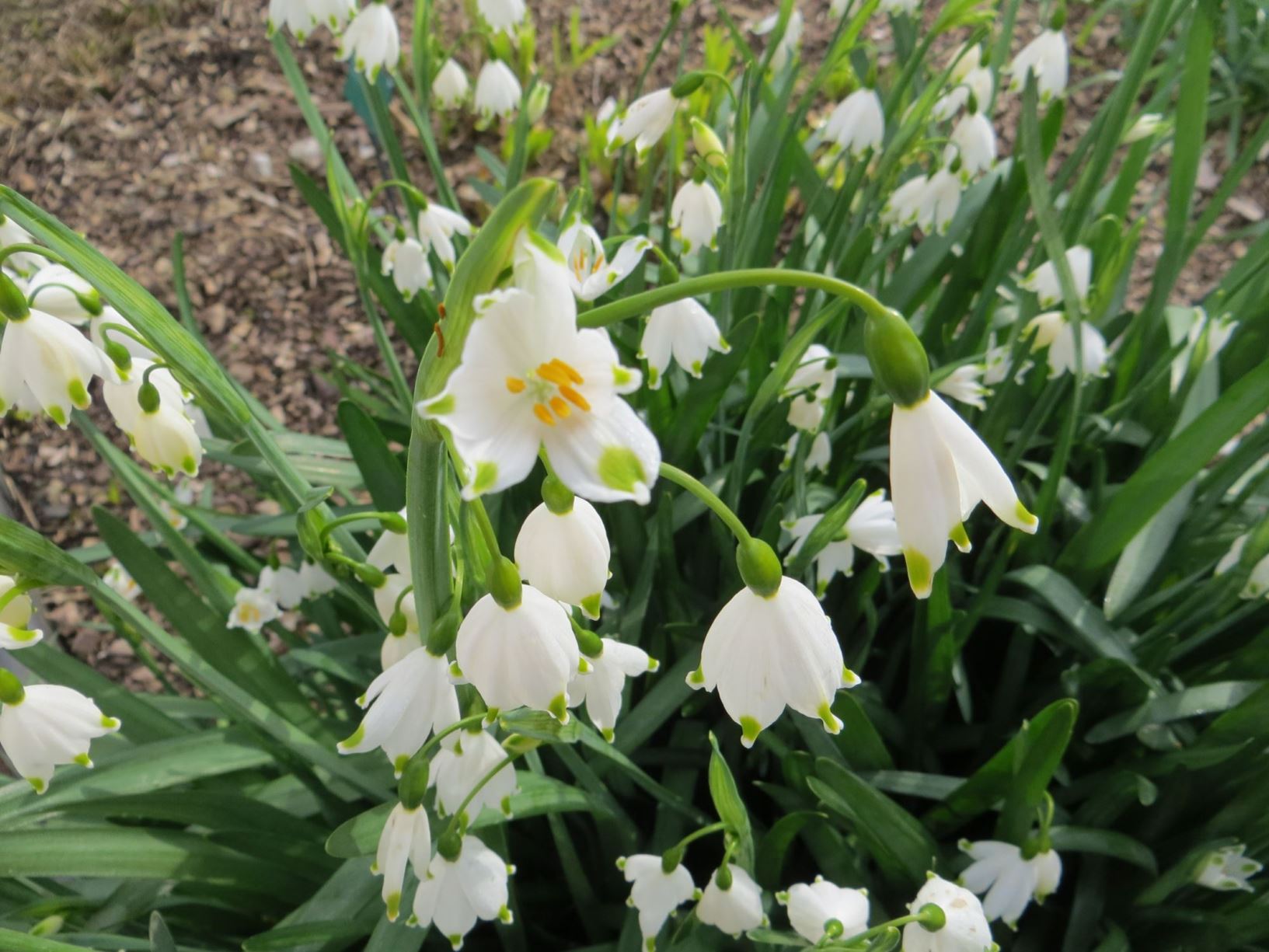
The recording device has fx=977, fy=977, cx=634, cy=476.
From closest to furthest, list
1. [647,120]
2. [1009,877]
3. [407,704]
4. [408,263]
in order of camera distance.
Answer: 1. [407,704]
2. [1009,877]
3. [647,120]
4. [408,263]

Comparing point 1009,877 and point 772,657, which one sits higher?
point 772,657

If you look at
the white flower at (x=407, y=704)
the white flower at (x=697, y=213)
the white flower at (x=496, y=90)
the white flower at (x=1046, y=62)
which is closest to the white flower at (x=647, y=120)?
the white flower at (x=697, y=213)

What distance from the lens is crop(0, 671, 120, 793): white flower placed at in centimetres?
86

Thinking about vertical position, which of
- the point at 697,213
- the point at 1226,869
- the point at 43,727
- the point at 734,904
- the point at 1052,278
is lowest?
the point at 1226,869

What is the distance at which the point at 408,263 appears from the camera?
163 cm

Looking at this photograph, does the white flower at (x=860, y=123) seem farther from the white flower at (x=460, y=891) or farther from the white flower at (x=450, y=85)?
the white flower at (x=460, y=891)

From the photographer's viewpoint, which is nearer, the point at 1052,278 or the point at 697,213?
the point at 697,213

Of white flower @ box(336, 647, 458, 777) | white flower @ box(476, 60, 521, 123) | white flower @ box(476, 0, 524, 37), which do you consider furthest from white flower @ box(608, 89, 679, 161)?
white flower @ box(336, 647, 458, 777)

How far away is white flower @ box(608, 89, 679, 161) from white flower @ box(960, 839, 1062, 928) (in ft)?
3.39

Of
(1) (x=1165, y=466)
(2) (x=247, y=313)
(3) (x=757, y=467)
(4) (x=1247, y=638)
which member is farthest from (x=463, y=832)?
(2) (x=247, y=313)

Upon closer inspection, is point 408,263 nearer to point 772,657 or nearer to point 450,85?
point 450,85

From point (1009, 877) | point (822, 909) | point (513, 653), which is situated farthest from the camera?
point (1009, 877)

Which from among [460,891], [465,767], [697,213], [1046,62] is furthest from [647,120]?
[460,891]

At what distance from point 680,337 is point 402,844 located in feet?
2.26
